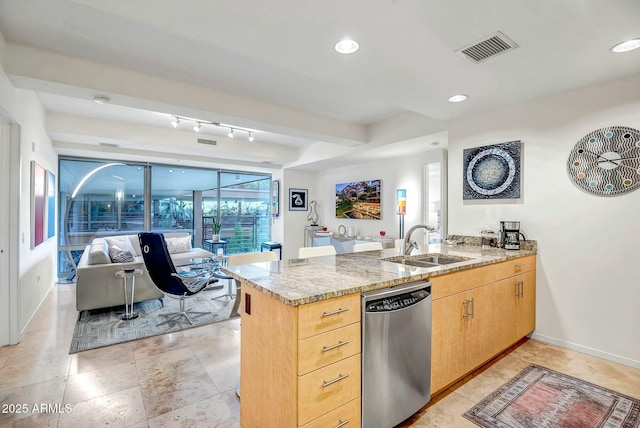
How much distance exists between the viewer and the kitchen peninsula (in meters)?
1.33

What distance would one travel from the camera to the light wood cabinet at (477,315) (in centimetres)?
199

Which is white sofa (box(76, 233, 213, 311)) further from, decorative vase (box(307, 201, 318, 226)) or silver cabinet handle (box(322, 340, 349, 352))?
decorative vase (box(307, 201, 318, 226))

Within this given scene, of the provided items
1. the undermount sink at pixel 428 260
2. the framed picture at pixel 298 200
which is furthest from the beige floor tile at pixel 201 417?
the framed picture at pixel 298 200

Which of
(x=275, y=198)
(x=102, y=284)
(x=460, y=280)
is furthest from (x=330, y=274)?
(x=275, y=198)

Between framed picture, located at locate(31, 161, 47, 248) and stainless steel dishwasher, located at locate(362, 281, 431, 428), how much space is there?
4036 mm

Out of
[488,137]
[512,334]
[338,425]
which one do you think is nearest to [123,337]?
[338,425]

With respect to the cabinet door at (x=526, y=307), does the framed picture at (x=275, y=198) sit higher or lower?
higher

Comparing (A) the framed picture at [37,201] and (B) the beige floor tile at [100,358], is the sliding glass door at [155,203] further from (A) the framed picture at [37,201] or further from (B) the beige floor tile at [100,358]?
(B) the beige floor tile at [100,358]

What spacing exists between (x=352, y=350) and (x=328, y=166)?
5390mm

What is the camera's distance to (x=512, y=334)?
2.69 metres

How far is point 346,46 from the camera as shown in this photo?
2049 mm

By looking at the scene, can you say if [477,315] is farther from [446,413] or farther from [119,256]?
[119,256]

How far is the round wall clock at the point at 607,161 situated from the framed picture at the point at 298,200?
5.35 meters

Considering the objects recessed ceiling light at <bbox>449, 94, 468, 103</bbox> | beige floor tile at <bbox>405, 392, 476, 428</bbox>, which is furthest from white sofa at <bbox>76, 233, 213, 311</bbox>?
recessed ceiling light at <bbox>449, 94, 468, 103</bbox>
